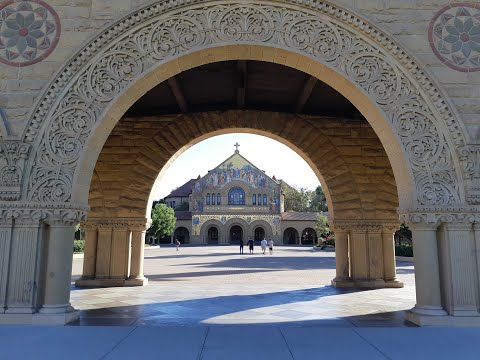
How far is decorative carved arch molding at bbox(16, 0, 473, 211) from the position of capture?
5414 millimetres

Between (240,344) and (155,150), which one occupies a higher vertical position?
(155,150)

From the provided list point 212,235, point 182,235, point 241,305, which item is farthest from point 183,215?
point 241,305

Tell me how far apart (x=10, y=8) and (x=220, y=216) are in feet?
144

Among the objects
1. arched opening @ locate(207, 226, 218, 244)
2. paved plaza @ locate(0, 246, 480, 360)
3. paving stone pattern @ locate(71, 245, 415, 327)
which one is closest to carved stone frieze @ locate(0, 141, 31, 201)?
paved plaza @ locate(0, 246, 480, 360)

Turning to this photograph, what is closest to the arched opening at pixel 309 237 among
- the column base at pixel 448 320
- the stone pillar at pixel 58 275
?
the column base at pixel 448 320

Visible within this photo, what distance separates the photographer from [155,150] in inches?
402

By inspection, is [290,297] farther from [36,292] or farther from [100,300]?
[36,292]

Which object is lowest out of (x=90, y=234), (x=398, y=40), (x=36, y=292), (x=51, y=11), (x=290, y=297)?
(x=290, y=297)

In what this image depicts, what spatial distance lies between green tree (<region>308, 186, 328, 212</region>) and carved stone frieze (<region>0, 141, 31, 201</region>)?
5686 cm

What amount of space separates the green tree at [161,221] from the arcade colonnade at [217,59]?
3576cm

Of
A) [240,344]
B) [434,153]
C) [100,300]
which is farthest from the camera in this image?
[100,300]

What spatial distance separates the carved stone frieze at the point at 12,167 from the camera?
5.17 metres

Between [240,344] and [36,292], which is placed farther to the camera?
[36,292]

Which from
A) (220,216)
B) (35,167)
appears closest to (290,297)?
(35,167)
